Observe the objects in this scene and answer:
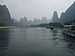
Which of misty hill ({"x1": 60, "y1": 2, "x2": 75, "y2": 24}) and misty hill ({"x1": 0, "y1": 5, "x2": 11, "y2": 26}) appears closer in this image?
misty hill ({"x1": 60, "y1": 2, "x2": 75, "y2": 24})

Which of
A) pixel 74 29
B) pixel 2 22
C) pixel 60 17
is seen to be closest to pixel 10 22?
pixel 2 22

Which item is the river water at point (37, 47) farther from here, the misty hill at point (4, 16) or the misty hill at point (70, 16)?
the misty hill at point (4, 16)

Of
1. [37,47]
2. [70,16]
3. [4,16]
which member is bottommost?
[37,47]

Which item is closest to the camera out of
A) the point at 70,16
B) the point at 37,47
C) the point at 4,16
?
the point at 37,47

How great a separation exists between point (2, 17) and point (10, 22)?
505cm

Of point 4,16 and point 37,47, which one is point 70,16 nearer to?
point 37,47

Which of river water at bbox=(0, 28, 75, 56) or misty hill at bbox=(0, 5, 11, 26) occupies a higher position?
misty hill at bbox=(0, 5, 11, 26)

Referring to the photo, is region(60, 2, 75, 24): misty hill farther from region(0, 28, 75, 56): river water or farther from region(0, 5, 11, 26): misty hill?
region(0, 5, 11, 26): misty hill

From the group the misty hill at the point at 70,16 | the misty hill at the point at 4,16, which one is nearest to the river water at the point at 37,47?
the misty hill at the point at 70,16

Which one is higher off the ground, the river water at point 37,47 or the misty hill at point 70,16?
the misty hill at point 70,16

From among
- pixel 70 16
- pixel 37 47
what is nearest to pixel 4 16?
pixel 70 16

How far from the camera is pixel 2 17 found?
61.3 metres

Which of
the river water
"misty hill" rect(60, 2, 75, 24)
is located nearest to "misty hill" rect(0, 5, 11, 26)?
"misty hill" rect(60, 2, 75, 24)

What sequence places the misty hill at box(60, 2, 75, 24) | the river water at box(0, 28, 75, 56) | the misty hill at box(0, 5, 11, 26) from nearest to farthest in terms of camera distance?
the river water at box(0, 28, 75, 56), the misty hill at box(60, 2, 75, 24), the misty hill at box(0, 5, 11, 26)
